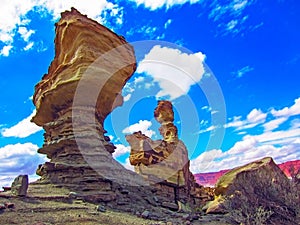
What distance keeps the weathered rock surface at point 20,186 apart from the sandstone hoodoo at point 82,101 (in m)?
2.94

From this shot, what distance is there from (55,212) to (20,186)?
2085mm

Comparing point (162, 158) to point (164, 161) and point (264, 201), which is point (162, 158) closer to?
point (164, 161)

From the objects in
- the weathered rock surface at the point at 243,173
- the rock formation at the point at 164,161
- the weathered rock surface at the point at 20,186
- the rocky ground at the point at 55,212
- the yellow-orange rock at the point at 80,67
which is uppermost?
the yellow-orange rock at the point at 80,67

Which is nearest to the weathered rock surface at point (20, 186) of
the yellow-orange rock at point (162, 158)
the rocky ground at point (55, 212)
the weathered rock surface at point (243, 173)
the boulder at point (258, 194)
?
the rocky ground at point (55, 212)

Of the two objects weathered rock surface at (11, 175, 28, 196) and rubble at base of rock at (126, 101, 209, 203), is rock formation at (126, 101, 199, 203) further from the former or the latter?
weathered rock surface at (11, 175, 28, 196)

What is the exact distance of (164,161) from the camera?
80.3ft

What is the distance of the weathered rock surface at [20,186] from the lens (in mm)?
12016

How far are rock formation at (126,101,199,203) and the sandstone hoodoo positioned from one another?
11.9 ft

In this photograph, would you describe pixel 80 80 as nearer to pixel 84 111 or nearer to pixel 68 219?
pixel 84 111

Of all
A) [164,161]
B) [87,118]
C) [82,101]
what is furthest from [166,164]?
[82,101]

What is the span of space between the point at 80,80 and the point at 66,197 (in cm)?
665

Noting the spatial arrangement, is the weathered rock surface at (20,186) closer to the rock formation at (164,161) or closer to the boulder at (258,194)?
the boulder at (258,194)

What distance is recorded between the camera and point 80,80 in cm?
1716

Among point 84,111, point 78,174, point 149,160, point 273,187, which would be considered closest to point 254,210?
point 273,187
